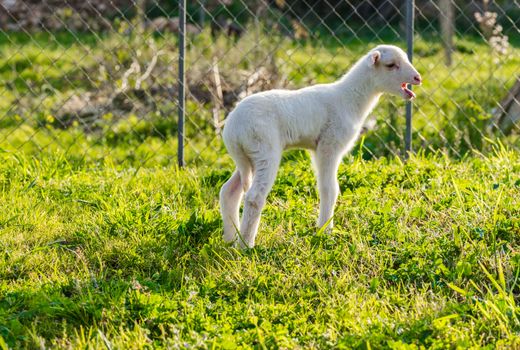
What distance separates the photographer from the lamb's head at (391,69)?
194 inches

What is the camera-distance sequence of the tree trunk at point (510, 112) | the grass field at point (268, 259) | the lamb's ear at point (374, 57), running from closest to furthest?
1. the grass field at point (268, 259)
2. the lamb's ear at point (374, 57)
3. the tree trunk at point (510, 112)

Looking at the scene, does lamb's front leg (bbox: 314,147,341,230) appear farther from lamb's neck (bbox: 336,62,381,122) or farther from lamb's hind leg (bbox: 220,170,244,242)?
lamb's hind leg (bbox: 220,170,244,242)

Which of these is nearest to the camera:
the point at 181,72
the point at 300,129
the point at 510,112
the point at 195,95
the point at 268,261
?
the point at 268,261

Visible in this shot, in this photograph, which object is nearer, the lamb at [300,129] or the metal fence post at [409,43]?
the lamb at [300,129]

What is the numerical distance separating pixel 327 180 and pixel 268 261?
70 cm

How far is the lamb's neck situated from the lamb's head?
5 centimetres

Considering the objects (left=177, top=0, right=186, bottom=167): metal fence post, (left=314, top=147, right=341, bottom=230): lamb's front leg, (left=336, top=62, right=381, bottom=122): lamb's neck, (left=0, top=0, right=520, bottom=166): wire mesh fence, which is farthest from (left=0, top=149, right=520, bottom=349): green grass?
(left=0, top=0, right=520, bottom=166): wire mesh fence

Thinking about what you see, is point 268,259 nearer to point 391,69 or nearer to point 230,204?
point 230,204

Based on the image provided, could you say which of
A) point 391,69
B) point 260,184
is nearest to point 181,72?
point 391,69

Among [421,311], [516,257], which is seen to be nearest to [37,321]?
[421,311]

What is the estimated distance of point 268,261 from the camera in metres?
4.38

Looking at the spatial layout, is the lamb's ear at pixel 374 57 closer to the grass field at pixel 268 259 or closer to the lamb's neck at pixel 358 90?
the lamb's neck at pixel 358 90

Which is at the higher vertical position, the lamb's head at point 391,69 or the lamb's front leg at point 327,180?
the lamb's head at point 391,69

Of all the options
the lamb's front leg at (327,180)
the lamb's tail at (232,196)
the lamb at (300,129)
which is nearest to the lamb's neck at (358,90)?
the lamb at (300,129)
